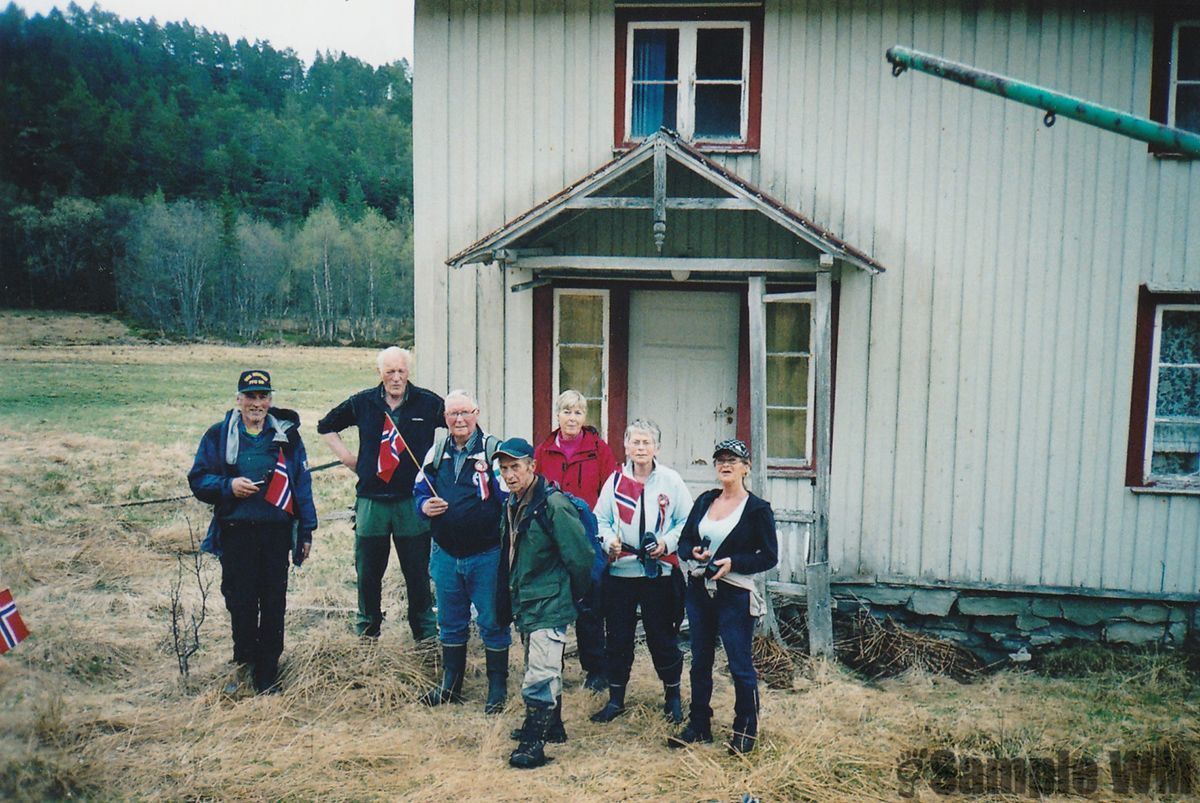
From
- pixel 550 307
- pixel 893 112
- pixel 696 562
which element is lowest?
pixel 696 562

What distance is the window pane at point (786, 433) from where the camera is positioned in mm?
7445

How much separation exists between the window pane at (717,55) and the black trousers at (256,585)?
4834mm

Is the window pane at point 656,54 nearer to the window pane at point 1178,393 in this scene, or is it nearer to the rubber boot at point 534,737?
the window pane at point 1178,393

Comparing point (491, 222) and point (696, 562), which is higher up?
point (491, 222)

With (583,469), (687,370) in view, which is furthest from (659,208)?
(687,370)

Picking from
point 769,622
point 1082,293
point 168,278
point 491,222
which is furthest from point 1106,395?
point 168,278

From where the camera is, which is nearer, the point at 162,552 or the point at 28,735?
the point at 28,735

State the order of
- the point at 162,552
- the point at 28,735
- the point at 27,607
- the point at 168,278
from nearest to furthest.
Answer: the point at 28,735 < the point at 27,607 < the point at 162,552 < the point at 168,278

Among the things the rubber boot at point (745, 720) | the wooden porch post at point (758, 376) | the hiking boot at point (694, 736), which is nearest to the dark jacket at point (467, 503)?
the hiking boot at point (694, 736)

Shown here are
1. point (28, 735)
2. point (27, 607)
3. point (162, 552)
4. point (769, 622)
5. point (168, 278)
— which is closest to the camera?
point (28, 735)

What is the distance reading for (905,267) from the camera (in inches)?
279

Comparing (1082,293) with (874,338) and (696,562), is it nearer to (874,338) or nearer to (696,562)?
(874,338)

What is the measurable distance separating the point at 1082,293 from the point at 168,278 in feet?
145

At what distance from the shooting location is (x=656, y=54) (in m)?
7.26
